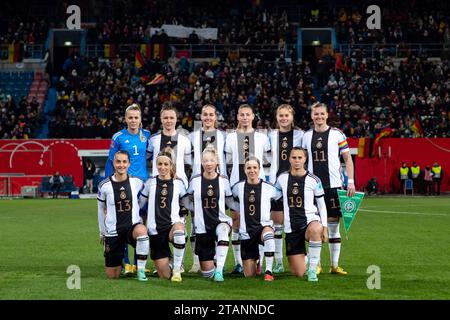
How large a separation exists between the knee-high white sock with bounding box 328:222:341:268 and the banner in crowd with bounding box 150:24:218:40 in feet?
106

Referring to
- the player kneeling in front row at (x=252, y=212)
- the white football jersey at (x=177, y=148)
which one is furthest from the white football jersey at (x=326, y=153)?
the white football jersey at (x=177, y=148)

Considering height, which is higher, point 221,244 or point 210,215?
point 210,215

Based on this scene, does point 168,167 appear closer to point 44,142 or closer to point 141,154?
point 141,154

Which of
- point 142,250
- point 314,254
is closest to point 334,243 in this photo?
point 314,254

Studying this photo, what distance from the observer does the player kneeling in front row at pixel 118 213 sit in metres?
10.6

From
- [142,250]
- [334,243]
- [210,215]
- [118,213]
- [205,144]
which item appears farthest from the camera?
[205,144]

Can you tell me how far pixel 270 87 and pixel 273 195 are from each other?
27.5 metres

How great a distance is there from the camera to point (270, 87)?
37906 mm

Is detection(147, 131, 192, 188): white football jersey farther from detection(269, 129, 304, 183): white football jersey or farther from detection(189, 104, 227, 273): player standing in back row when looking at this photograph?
detection(269, 129, 304, 183): white football jersey

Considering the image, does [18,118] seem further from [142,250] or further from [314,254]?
[314,254]

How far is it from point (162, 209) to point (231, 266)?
1859mm

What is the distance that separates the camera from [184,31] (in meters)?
43.0

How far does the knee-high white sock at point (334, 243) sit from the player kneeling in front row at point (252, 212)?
3.30ft

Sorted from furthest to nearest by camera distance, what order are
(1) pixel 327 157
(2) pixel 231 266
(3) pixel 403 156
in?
(3) pixel 403 156 < (2) pixel 231 266 < (1) pixel 327 157
